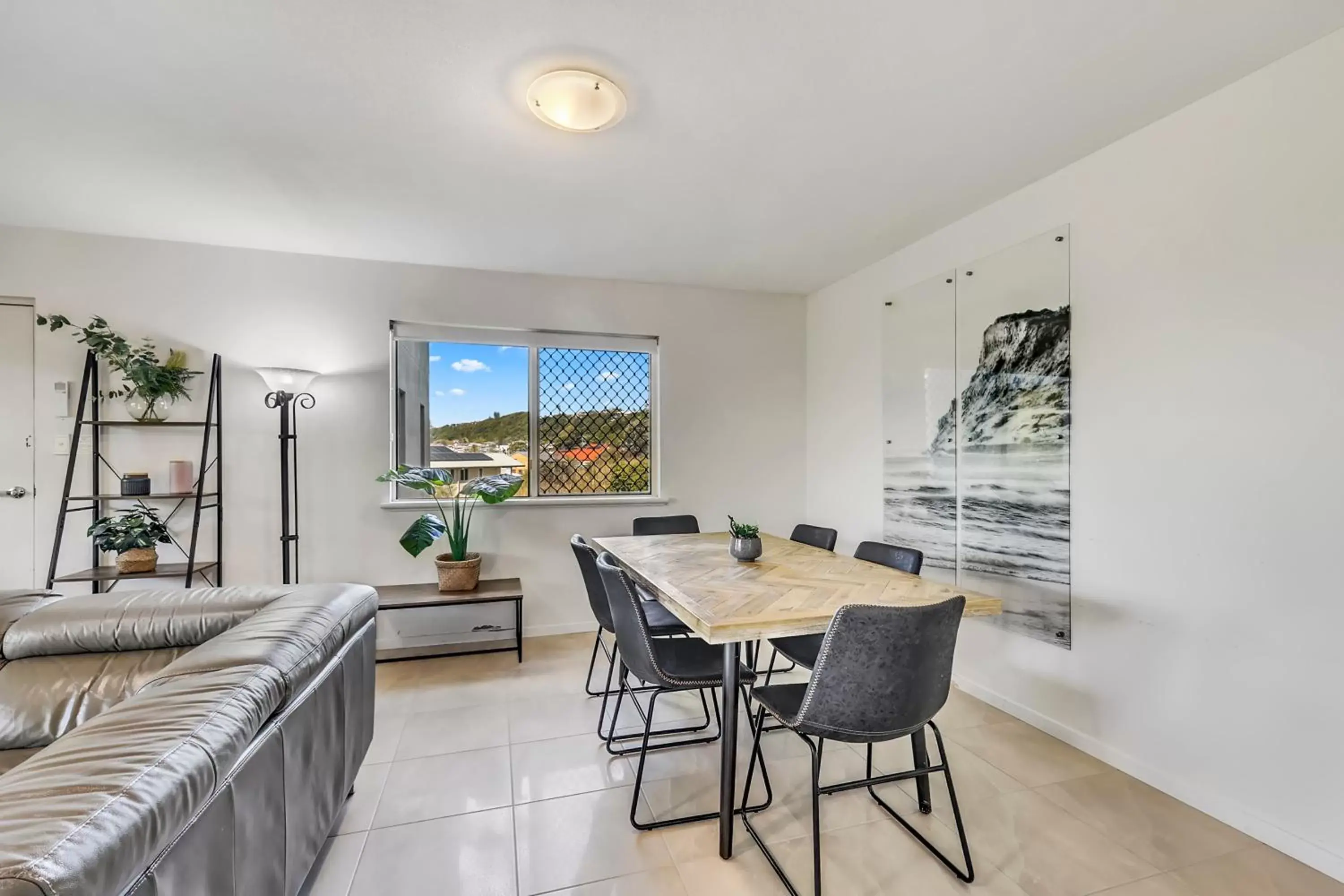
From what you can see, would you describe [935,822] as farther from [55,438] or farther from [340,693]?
[55,438]

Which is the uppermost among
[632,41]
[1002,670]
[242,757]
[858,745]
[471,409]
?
[632,41]

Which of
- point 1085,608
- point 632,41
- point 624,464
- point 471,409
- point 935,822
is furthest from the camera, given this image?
point 624,464

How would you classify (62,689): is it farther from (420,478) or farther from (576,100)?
(576,100)

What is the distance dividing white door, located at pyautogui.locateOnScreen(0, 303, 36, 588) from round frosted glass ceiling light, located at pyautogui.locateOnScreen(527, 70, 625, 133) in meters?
3.32

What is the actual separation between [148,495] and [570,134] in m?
3.04

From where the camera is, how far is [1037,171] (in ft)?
8.11

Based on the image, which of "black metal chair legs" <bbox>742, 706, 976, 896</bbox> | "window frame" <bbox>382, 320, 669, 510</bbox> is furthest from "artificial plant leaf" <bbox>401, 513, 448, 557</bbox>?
"black metal chair legs" <bbox>742, 706, 976, 896</bbox>

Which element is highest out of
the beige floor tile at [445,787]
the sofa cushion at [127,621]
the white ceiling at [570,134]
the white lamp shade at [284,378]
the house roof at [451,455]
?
the white ceiling at [570,134]

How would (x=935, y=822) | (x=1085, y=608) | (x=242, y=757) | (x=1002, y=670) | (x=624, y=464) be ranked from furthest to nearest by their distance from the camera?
(x=624, y=464) < (x=1002, y=670) < (x=1085, y=608) < (x=935, y=822) < (x=242, y=757)

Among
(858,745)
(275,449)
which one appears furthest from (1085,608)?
(275,449)

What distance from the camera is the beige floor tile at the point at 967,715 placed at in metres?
A: 2.64

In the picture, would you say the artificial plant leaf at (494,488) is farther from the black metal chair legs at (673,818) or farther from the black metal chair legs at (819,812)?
the black metal chair legs at (819,812)

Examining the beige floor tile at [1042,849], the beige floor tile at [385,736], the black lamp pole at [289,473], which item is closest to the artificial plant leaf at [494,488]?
the black lamp pole at [289,473]

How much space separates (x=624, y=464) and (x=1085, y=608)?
109 inches
